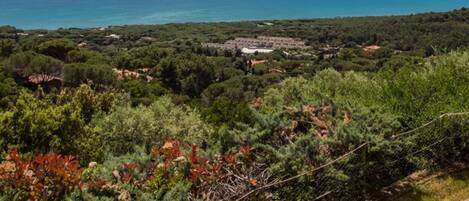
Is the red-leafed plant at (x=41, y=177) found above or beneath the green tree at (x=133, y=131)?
above

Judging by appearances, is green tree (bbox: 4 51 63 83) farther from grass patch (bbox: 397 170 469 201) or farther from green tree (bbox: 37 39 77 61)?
grass patch (bbox: 397 170 469 201)

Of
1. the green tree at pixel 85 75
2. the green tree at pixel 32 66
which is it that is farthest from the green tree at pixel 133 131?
the green tree at pixel 32 66

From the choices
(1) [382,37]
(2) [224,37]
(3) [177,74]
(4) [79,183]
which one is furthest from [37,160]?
(2) [224,37]

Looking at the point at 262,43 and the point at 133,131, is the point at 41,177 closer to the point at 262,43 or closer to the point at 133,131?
the point at 133,131

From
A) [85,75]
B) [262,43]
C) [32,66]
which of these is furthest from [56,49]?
[262,43]

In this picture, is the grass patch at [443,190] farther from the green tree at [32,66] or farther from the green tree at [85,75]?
the green tree at [32,66]
